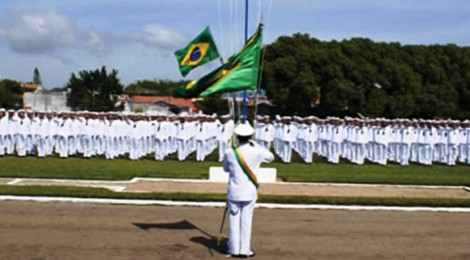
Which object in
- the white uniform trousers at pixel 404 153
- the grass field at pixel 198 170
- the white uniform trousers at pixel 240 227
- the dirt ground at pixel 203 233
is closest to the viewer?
the white uniform trousers at pixel 240 227

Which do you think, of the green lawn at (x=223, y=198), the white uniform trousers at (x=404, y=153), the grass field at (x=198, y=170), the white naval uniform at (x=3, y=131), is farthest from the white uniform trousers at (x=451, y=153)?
the white naval uniform at (x=3, y=131)

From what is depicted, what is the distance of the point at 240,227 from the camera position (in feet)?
25.8

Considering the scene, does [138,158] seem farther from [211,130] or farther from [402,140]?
[402,140]

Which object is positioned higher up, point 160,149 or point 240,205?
point 160,149

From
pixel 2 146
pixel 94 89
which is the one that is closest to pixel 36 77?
pixel 94 89

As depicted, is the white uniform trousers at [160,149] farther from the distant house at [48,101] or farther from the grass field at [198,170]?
the distant house at [48,101]

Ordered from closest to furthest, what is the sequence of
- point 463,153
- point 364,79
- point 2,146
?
point 2,146 → point 463,153 → point 364,79

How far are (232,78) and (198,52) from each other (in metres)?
1.83

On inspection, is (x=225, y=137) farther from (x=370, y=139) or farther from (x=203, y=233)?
(x=203, y=233)

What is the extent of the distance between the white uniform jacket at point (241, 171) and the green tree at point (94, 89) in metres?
61.0

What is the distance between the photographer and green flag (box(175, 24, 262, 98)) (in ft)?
37.6

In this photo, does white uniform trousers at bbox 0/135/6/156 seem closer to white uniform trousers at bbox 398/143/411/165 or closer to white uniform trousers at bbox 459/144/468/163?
white uniform trousers at bbox 398/143/411/165

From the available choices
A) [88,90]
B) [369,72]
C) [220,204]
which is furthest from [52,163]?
[88,90]

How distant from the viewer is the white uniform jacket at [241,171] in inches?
310
